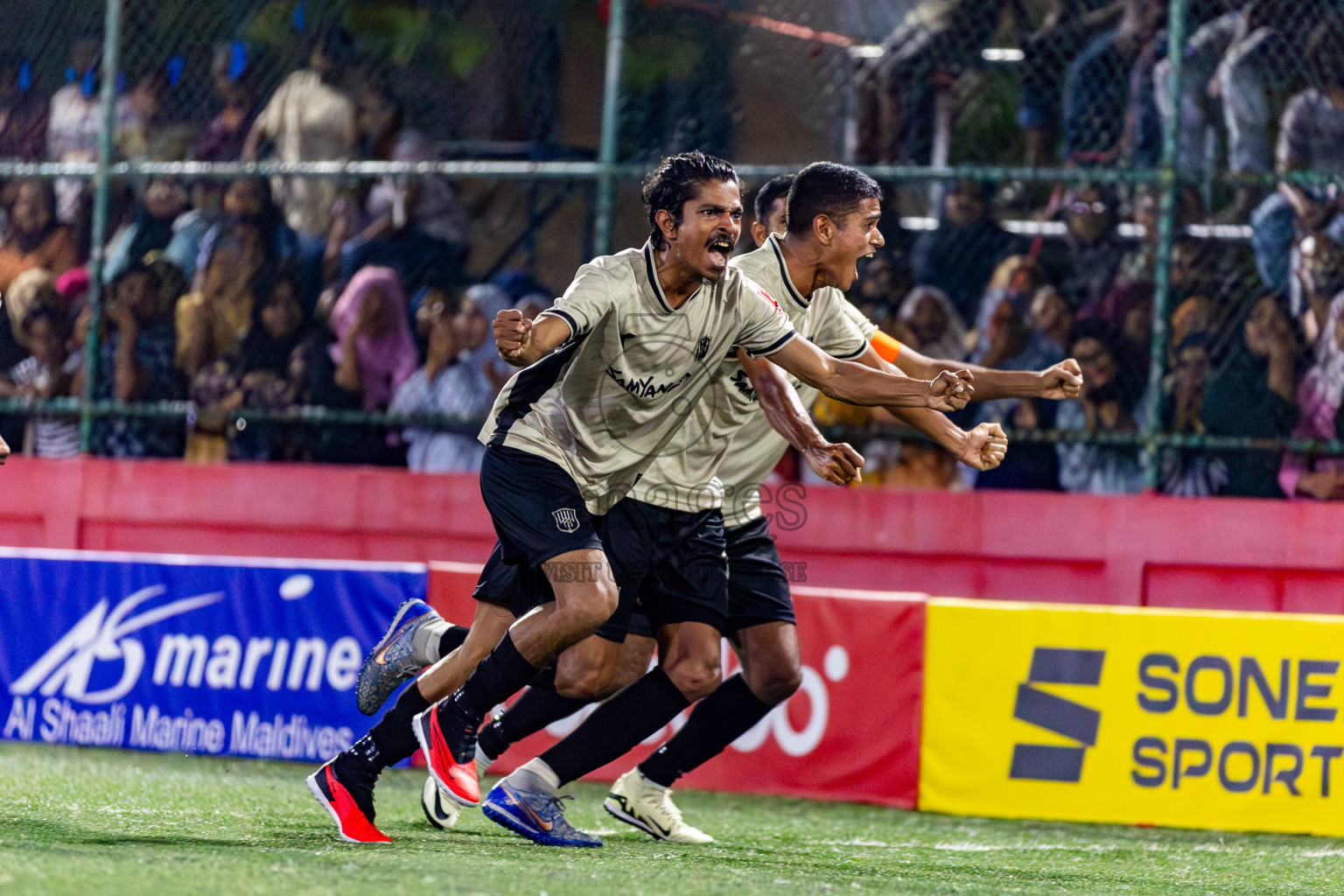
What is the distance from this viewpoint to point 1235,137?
7773 millimetres

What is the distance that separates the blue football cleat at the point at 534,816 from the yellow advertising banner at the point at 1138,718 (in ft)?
7.32

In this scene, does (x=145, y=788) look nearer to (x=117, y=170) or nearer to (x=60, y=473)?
(x=60, y=473)

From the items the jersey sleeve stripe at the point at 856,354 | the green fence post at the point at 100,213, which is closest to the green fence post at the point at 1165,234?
the jersey sleeve stripe at the point at 856,354

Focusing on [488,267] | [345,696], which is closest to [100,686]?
[345,696]

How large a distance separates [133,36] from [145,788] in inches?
205

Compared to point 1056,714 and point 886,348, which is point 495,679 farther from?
point 1056,714

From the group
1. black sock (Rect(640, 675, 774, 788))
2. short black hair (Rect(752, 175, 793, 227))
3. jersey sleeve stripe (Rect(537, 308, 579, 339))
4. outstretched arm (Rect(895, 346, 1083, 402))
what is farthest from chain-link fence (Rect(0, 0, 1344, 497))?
jersey sleeve stripe (Rect(537, 308, 579, 339))

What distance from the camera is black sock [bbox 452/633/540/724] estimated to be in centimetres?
467

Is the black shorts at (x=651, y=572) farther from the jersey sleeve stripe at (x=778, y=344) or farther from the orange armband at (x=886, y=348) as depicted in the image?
the orange armband at (x=886, y=348)

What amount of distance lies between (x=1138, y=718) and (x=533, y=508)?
3.13 m

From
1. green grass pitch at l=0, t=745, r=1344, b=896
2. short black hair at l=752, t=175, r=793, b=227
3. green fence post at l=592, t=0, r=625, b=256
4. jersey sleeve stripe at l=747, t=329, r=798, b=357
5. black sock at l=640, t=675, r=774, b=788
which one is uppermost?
green fence post at l=592, t=0, r=625, b=256

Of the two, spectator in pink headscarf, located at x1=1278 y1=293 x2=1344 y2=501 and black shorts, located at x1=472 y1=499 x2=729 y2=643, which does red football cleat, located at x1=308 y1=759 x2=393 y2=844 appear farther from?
spectator in pink headscarf, located at x1=1278 y1=293 x2=1344 y2=501

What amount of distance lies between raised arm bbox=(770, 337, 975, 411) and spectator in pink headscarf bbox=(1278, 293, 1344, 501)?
3.43m

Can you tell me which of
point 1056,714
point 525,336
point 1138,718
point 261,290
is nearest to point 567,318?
point 525,336
